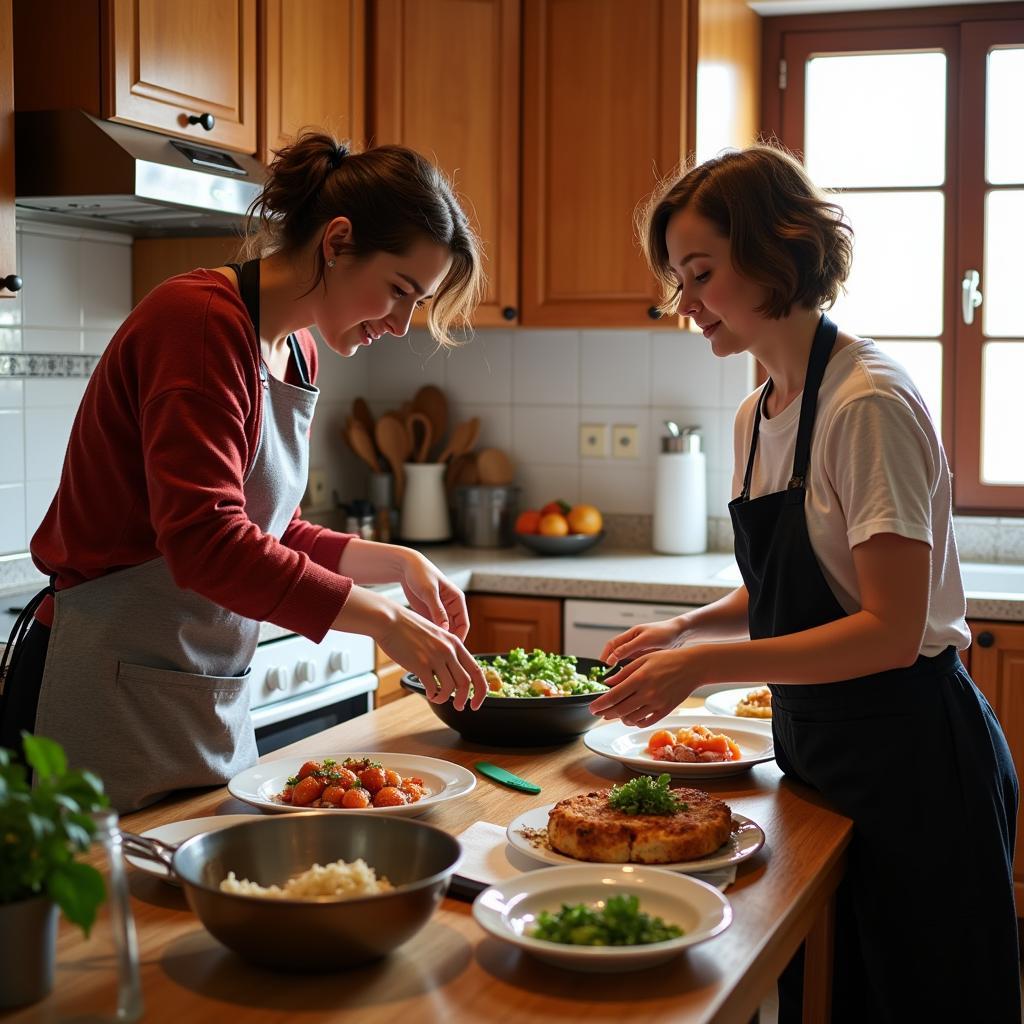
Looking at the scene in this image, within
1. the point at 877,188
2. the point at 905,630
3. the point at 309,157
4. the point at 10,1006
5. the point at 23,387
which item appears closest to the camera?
the point at 10,1006

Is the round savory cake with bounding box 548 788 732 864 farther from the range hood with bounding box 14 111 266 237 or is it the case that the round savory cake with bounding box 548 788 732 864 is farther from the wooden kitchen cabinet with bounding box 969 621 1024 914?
the wooden kitchen cabinet with bounding box 969 621 1024 914

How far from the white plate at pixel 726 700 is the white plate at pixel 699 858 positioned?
0.53 meters

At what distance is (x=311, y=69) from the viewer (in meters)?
3.03

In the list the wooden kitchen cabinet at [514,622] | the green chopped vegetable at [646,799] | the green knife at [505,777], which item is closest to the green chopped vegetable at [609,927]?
the green chopped vegetable at [646,799]

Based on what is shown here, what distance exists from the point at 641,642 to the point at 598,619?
1.42m

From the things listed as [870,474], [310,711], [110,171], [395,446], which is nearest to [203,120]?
[110,171]

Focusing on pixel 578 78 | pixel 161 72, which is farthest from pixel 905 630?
pixel 578 78

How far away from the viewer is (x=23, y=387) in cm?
275

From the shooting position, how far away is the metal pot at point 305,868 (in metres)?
1.04

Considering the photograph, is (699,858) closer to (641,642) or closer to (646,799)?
(646,799)

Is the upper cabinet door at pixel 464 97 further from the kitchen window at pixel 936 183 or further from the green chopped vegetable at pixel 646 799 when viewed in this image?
the green chopped vegetable at pixel 646 799

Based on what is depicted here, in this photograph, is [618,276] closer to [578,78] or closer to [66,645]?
[578,78]

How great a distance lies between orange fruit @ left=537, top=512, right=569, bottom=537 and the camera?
3502 mm

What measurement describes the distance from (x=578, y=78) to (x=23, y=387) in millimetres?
1585
